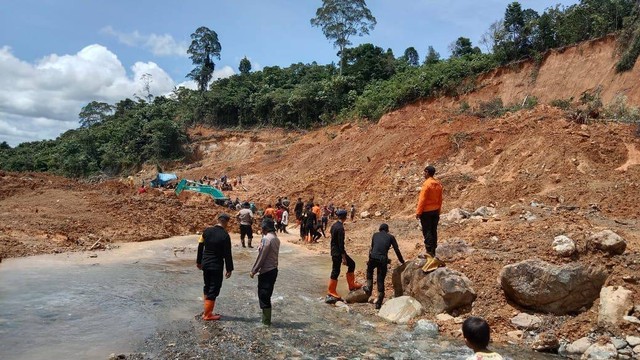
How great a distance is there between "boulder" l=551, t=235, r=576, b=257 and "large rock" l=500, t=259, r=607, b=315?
2.12 ft

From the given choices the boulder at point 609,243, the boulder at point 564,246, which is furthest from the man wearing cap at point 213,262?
the boulder at point 609,243

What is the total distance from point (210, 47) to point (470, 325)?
2302 inches

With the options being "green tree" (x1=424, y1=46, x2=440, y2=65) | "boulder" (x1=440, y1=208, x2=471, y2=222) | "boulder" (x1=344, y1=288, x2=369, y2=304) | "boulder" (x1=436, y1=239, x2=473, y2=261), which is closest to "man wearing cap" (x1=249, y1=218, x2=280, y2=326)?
"boulder" (x1=344, y1=288, x2=369, y2=304)

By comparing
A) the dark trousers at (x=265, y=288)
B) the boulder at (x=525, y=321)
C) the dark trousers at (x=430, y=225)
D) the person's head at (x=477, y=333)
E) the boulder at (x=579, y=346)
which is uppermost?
the dark trousers at (x=430, y=225)

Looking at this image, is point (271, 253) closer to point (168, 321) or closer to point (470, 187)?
point (168, 321)

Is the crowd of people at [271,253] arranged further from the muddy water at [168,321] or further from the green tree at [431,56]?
the green tree at [431,56]

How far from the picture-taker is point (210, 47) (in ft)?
189

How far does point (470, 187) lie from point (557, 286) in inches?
550

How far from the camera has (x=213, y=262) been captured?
7250 millimetres

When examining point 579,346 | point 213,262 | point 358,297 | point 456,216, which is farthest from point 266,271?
point 456,216

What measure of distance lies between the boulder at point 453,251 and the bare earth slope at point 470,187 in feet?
0.66

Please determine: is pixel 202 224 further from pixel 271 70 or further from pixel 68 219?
pixel 271 70

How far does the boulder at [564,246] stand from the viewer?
8.34 meters

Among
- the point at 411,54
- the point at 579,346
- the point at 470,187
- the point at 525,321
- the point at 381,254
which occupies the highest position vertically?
the point at 411,54
